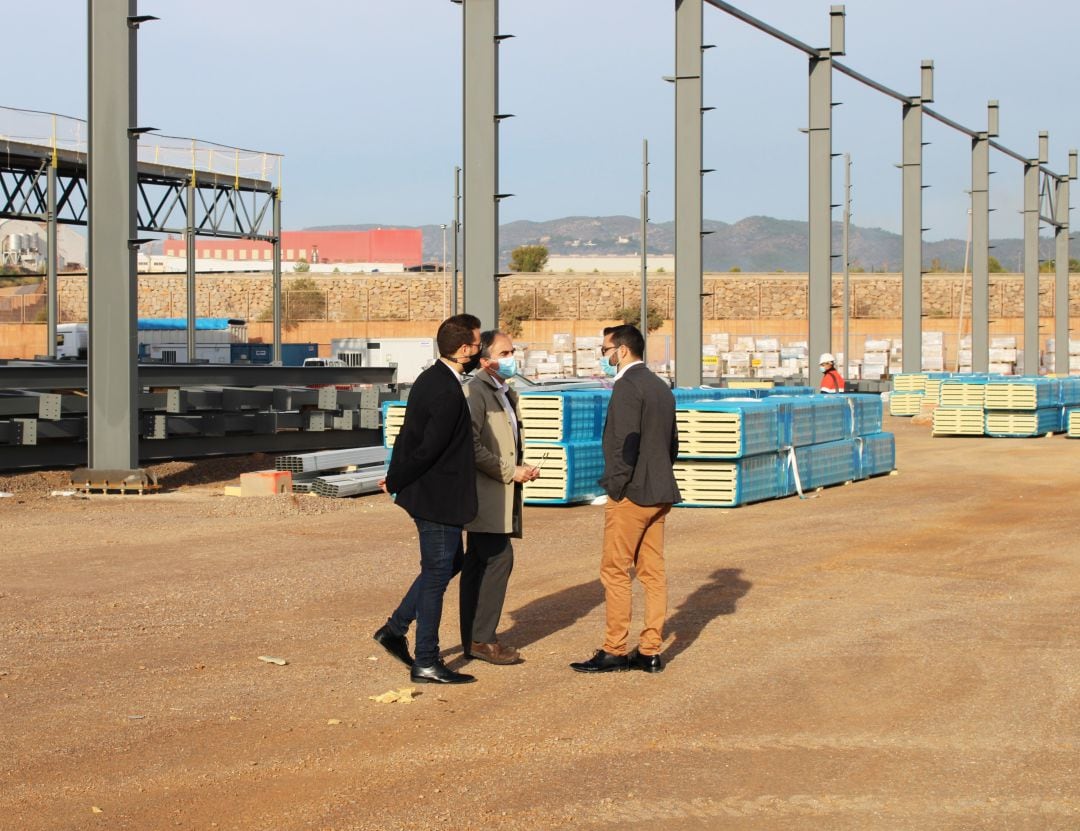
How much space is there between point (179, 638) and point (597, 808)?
4.37m

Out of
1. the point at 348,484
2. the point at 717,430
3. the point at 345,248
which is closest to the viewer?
the point at 717,430

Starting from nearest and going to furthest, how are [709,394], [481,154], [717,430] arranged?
[717,430], [481,154], [709,394]

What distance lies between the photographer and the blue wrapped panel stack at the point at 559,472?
1767cm

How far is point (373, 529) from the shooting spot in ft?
50.3

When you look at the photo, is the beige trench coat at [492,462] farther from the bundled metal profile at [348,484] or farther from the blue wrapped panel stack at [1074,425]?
the blue wrapped panel stack at [1074,425]

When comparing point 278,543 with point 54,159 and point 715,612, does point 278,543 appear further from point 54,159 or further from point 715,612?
point 54,159

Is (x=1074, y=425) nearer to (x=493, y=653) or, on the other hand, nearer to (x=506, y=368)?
(x=506, y=368)

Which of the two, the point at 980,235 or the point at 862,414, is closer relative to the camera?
the point at 862,414

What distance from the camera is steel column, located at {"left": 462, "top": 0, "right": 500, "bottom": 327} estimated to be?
1956 cm

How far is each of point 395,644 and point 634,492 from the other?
160 cm

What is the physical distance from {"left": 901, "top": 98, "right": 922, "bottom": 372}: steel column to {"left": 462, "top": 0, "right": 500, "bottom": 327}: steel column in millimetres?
27015

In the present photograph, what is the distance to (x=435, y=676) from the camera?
792 centimetres

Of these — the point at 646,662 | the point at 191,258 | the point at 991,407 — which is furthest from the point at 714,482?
the point at 191,258

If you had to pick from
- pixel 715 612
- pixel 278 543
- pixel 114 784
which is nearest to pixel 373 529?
pixel 278 543
